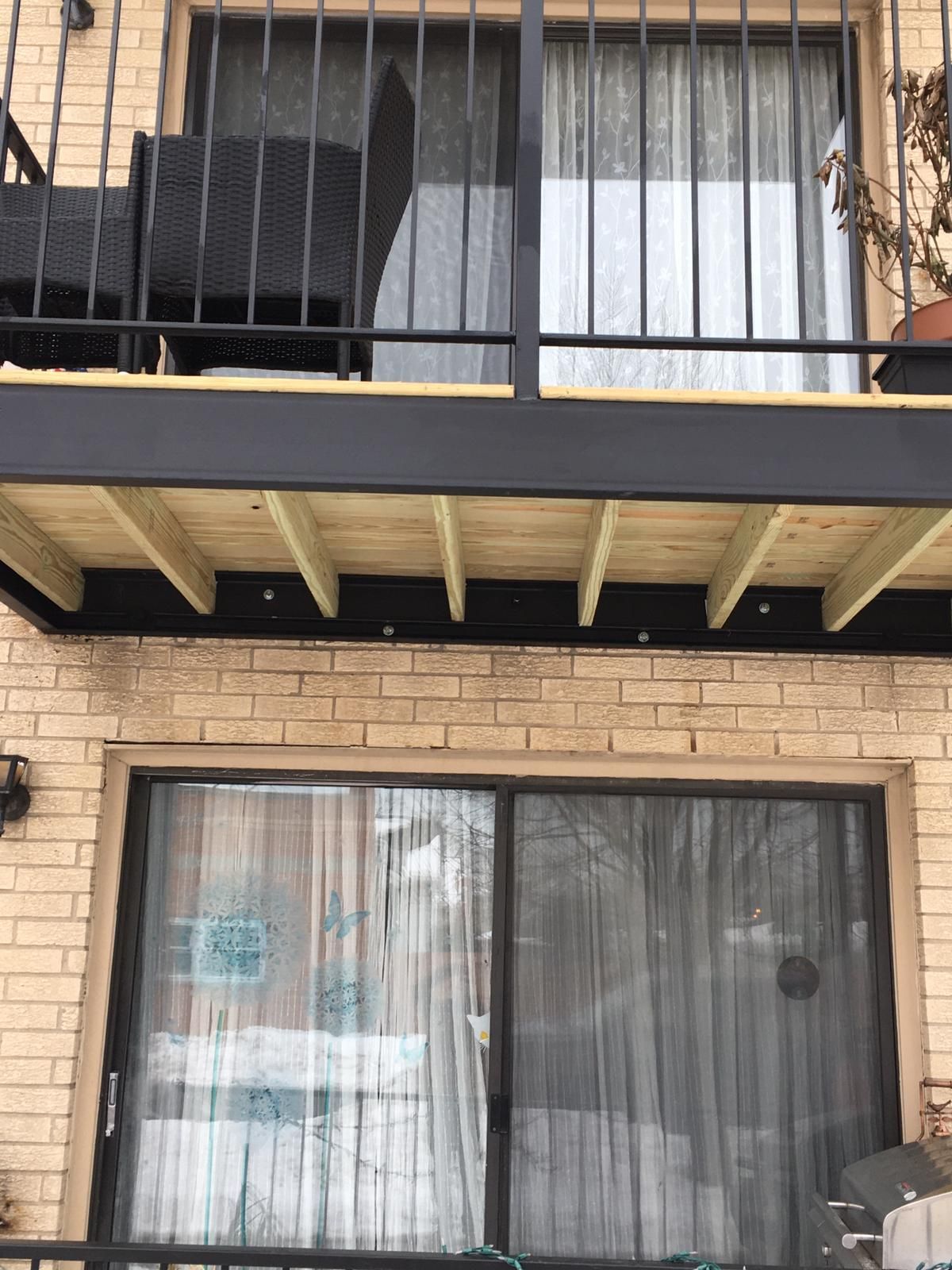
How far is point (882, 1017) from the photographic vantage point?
11.0ft

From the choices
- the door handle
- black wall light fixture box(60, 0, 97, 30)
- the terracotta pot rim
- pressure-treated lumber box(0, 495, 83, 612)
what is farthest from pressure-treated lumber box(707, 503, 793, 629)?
black wall light fixture box(60, 0, 97, 30)

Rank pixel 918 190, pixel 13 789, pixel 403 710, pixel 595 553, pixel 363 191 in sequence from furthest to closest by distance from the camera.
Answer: pixel 918 190, pixel 403 710, pixel 13 789, pixel 595 553, pixel 363 191

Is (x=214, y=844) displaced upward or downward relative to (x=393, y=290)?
downward

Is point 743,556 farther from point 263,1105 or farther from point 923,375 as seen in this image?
point 263,1105

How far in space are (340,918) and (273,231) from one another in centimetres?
198

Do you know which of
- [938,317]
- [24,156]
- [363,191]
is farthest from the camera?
[24,156]

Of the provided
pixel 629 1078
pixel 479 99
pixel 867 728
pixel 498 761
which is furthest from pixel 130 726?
pixel 479 99

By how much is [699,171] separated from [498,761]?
218cm

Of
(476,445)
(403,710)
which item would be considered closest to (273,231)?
(476,445)

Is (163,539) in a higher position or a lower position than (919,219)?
lower

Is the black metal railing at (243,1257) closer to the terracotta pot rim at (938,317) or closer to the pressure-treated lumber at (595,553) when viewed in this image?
the pressure-treated lumber at (595,553)

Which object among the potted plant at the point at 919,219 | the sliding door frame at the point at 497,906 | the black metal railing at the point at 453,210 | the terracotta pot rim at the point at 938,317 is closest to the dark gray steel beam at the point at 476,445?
the potted plant at the point at 919,219

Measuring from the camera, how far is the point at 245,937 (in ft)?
11.4

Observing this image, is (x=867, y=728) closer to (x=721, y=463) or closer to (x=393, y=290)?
(x=721, y=463)
